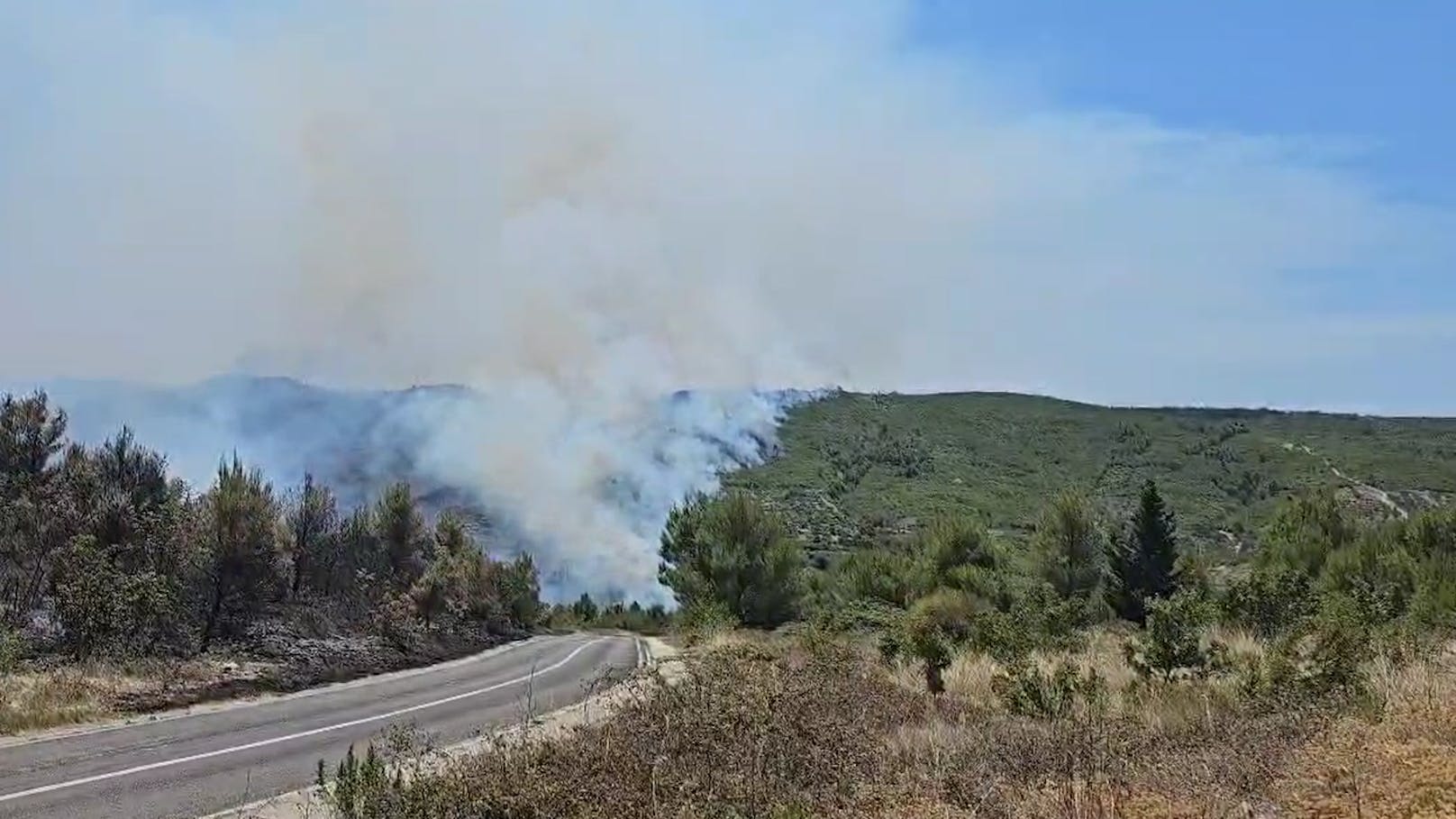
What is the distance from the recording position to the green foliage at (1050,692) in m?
11.6

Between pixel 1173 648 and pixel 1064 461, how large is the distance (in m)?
104

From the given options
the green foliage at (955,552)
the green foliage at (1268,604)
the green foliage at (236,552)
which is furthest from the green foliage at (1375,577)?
the green foliage at (236,552)

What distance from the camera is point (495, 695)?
21266 mm

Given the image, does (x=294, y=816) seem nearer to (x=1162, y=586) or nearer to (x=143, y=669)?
(x=143, y=669)

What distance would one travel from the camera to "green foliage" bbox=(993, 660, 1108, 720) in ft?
38.2

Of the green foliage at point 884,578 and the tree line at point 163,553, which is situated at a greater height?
the tree line at point 163,553

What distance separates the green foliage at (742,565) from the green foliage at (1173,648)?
23.2m

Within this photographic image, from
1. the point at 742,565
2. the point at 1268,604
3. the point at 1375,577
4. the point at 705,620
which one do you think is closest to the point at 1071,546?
the point at 742,565

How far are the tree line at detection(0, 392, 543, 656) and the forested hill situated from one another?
48251 mm

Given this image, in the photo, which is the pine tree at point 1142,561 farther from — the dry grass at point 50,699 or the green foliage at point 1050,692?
the dry grass at point 50,699

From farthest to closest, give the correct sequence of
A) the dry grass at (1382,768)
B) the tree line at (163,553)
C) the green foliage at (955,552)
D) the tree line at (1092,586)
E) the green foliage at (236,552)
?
the green foliage at (955,552) < the green foliage at (236,552) < the tree line at (163,553) < the tree line at (1092,586) < the dry grass at (1382,768)

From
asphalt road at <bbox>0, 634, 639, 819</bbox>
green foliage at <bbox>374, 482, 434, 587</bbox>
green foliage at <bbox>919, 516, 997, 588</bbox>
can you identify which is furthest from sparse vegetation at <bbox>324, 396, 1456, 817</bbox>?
green foliage at <bbox>374, 482, 434, 587</bbox>

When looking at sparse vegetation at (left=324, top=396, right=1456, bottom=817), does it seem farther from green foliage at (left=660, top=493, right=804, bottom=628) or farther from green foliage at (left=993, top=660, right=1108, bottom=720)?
green foliage at (left=660, top=493, right=804, bottom=628)

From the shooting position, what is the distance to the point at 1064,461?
372 feet
